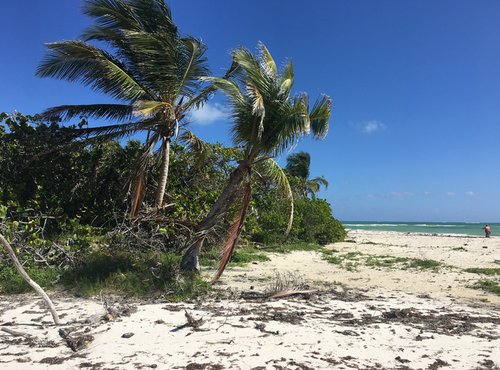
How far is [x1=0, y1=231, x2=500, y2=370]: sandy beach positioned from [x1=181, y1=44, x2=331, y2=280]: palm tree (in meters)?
1.18

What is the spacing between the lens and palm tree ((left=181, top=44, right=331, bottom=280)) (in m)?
7.55

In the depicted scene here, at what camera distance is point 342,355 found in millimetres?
4109

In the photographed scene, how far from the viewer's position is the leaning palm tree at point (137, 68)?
345 inches

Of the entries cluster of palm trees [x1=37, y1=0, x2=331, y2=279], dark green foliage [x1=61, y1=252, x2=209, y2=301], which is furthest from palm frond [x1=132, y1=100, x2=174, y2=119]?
dark green foliage [x1=61, y1=252, x2=209, y2=301]

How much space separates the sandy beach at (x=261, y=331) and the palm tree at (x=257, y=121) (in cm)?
118

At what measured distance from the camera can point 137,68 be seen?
936 centimetres

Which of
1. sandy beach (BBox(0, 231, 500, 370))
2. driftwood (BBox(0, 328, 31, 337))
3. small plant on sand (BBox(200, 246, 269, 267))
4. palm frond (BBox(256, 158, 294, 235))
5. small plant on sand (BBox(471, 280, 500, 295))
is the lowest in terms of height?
small plant on sand (BBox(471, 280, 500, 295))

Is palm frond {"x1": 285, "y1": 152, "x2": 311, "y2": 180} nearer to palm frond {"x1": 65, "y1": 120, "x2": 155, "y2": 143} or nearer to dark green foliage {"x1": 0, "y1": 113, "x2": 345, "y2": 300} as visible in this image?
dark green foliage {"x1": 0, "y1": 113, "x2": 345, "y2": 300}

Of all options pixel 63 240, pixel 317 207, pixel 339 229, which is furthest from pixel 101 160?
pixel 339 229

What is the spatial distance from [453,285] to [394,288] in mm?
1612

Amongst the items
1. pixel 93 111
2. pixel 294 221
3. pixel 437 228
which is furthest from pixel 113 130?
pixel 437 228

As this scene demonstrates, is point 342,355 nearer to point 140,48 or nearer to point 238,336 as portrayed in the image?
point 238,336

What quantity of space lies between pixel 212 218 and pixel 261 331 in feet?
11.5

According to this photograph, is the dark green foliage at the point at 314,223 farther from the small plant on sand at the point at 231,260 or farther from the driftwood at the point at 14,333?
the driftwood at the point at 14,333
